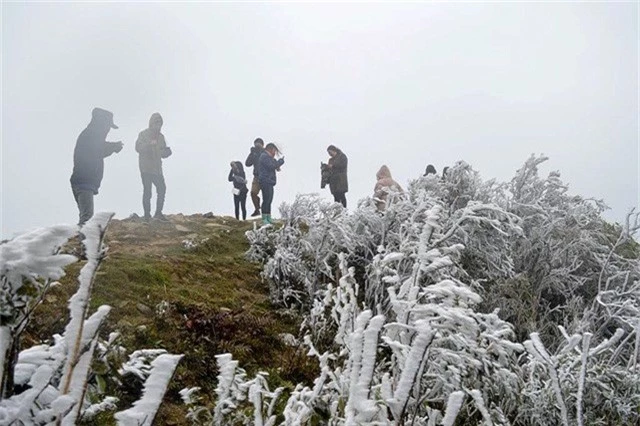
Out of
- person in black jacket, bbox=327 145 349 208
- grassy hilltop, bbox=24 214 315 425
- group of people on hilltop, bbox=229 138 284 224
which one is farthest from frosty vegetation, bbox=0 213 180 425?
person in black jacket, bbox=327 145 349 208

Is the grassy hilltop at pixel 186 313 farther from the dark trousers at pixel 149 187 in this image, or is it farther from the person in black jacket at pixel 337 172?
the person in black jacket at pixel 337 172

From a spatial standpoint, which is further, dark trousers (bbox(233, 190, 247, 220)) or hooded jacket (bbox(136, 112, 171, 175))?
dark trousers (bbox(233, 190, 247, 220))

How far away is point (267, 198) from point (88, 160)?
5.32 meters

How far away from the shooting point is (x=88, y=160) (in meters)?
9.66

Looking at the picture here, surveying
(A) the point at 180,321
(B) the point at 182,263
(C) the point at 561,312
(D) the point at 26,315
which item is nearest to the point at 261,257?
(B) the point at 182,263

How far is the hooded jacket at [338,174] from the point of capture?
1472 cm

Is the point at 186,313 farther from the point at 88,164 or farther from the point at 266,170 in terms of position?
the point at 266,170

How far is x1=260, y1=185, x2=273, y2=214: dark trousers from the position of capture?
46.3 feet

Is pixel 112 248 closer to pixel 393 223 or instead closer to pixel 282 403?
pixel 393 223

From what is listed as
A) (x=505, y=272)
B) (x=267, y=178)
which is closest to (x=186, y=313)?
(x=505, y=272)

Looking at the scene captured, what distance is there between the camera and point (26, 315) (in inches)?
52.0

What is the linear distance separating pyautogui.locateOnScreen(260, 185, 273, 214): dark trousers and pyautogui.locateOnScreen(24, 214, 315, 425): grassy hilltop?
2.54 m

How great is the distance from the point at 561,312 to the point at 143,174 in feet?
30.1

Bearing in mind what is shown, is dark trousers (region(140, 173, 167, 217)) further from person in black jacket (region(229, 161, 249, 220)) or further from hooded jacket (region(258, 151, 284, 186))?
person in black jacket (region(229, 161, 249, 220))
